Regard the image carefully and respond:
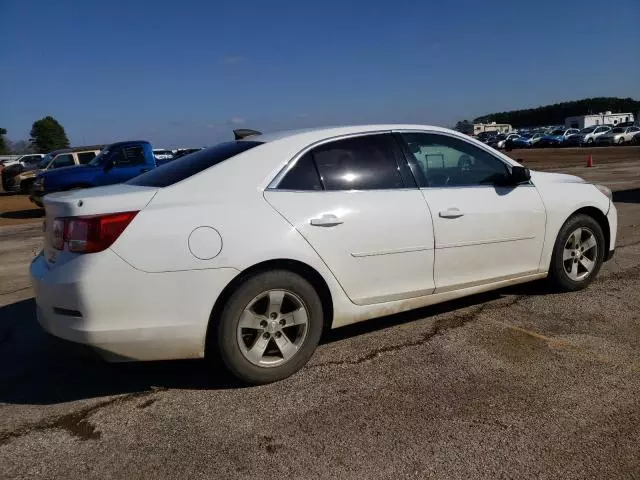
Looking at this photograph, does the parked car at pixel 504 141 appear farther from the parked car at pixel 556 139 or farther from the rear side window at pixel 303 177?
the rear side window at pixel 303 177

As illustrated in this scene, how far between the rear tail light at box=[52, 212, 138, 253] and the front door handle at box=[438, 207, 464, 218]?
6.83 feet

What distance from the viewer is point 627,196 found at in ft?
39.8

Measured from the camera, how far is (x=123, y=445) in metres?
2.80

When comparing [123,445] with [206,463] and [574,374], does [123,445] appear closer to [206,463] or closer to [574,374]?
[206,463]

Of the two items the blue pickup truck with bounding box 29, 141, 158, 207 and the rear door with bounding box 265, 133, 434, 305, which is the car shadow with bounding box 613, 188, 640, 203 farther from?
the blue pickup truck with bounding box 29, 141, 158, 207

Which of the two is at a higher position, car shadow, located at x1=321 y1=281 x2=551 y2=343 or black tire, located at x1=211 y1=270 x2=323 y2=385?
black tire, located at x1=211 y1=270 x2=323 y2=385

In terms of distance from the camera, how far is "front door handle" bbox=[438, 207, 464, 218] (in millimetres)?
3951

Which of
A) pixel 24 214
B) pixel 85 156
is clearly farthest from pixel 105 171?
pixel 85 156

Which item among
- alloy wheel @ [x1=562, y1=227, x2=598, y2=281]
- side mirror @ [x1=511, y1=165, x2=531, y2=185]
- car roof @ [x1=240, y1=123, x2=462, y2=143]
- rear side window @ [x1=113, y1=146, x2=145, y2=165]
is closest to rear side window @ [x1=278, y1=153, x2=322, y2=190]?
car roof @ [x1=240, y1=123, x2=462, y2=143]

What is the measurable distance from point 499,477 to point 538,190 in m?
2.76

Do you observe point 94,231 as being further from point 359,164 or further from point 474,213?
point 474,213

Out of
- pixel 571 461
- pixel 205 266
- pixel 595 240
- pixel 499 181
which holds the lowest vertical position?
pixel 571 461

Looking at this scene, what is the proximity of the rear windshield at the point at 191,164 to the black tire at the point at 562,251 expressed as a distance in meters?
2.70

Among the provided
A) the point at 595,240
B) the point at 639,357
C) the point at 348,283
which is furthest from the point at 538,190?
the point at 348,283
